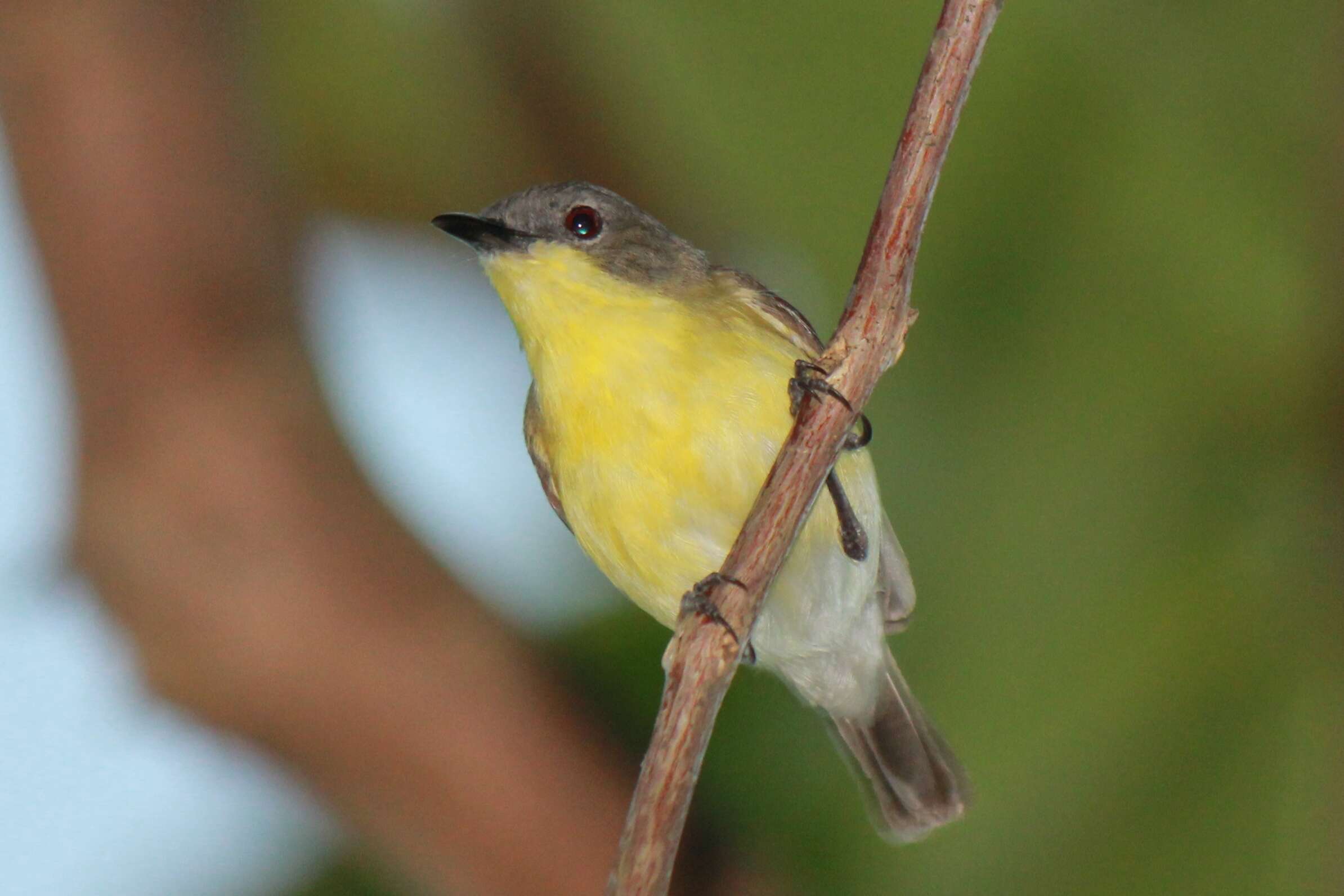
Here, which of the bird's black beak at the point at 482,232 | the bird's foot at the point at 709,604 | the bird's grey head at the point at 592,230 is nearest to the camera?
the bird's foot at the point at 709,604

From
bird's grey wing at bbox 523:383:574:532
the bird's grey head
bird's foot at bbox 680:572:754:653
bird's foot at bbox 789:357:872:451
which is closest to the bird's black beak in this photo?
the bird's grey head

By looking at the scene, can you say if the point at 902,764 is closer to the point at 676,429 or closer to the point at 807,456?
the point at 676,429

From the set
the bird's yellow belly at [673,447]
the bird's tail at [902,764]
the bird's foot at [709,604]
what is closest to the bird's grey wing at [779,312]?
the bird's yellow belly at [673,447]

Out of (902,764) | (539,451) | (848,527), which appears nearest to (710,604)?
(848,527)

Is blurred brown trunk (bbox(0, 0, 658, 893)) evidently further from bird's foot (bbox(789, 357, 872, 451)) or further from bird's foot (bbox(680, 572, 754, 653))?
bird's foot (bbox(680, 572, 754, 653))

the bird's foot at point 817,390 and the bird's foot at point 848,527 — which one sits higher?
the bird's foot at point 817,390

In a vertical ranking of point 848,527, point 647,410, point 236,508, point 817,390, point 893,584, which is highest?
point 817,390

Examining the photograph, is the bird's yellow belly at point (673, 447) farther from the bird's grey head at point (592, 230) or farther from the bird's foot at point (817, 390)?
the bird's grey head at point (592, 230)
